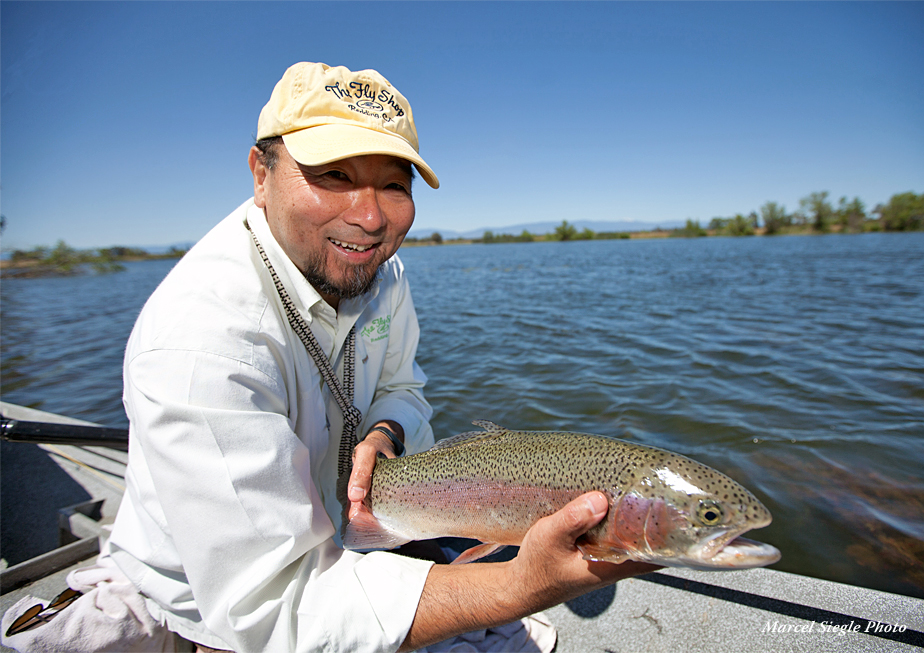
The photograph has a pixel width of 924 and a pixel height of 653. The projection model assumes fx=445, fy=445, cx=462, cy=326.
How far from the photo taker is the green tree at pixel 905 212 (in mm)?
69188

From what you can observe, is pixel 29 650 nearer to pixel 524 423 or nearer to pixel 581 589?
pixel 581 589

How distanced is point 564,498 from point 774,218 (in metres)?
107

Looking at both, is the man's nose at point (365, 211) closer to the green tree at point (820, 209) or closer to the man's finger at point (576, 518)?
the man's finger at point (576, 518)

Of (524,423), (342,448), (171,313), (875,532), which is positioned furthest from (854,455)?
(171,313)

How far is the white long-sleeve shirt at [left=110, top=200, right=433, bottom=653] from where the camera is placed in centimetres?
141

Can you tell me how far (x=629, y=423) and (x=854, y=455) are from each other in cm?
247

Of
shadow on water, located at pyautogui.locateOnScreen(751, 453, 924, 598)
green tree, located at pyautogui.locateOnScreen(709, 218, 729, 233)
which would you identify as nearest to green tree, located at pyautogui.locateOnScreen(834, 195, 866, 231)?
green tree, located at pyautogui.locateOnScreen(709, 218, 729, 233)

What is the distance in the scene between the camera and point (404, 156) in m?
1.95

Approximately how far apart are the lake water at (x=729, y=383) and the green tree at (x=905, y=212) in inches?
2906

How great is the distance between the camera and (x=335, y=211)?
2.02 meters

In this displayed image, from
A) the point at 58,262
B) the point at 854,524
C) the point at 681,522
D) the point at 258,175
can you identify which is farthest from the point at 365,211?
the point at 58,262

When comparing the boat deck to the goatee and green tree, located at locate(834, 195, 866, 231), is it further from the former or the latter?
green tree, located at locate(834, 195, 866, 231)

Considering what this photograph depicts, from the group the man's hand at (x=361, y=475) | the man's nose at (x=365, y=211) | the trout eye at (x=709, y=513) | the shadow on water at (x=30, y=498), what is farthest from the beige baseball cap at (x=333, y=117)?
the shadow on water at (x=30, y=498)

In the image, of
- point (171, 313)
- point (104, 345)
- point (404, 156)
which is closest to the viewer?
point (171, 313)
